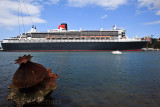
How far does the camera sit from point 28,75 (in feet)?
14.2

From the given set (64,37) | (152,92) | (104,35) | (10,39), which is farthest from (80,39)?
(152,92)

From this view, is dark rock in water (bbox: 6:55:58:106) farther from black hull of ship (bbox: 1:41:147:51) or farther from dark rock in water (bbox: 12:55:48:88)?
black hull of ship (bbox: 1:41:147:51)

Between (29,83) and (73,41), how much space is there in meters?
48.5

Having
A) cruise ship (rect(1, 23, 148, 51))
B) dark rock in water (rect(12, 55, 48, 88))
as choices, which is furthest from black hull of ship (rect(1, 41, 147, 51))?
dark rock in water (rect(12, 55, 48, 88))

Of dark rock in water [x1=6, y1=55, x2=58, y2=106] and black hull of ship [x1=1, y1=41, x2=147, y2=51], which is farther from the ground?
black hull of ship [x1=1, y1=41, x2=147, y2=51]

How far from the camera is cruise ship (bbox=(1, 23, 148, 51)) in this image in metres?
51.6

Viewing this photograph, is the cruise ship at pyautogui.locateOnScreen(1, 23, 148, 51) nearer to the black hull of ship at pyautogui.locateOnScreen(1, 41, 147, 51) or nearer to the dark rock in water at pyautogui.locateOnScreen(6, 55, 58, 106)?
the black hull of ship at pyautogui.locateOnScreen(1, 41, 147, 51)

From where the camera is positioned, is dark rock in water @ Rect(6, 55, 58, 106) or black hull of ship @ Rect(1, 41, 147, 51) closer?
dark rock in water @ Rect(6, 55, 58, 106)

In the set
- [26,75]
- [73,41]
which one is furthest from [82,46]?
[26,75]

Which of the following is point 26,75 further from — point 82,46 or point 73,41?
point 73,41

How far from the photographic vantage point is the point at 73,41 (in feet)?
172

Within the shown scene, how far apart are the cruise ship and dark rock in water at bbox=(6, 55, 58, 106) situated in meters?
47.0

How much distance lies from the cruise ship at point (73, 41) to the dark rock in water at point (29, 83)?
4704 centimetres

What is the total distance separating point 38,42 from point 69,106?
52033 millimetres
